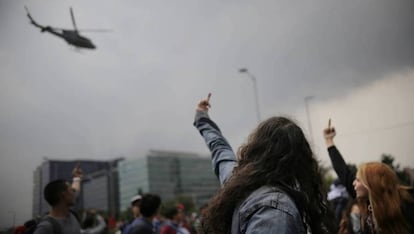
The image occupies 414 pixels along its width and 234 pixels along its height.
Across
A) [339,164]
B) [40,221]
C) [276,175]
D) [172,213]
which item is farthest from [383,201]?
[172,213]

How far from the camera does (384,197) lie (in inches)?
109

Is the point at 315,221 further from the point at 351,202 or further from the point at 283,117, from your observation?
the point at 351,202

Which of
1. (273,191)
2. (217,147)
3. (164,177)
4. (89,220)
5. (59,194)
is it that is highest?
(164,177)

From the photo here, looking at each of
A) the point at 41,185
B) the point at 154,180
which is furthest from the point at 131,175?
the point at 41,185

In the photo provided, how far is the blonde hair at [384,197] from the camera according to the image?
2.68 m

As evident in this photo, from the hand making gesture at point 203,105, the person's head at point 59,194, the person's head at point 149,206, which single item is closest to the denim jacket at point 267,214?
the hand making gesture at point 203,105

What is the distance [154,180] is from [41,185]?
89579 mm

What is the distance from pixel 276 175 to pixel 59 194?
275 cm

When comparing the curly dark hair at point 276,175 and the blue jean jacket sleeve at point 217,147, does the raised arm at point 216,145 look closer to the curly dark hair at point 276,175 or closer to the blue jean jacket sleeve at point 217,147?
the blue jean jacket sleeve at point 217,147

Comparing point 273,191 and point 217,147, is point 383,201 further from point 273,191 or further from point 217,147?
point 273,191

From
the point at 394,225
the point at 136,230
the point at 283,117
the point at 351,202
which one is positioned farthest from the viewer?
the point at 351,202

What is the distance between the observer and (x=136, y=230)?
460 centimetres

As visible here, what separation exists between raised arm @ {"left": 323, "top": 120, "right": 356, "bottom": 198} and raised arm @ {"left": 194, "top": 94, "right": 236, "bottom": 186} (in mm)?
1344

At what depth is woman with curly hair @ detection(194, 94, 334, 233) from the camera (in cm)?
141
